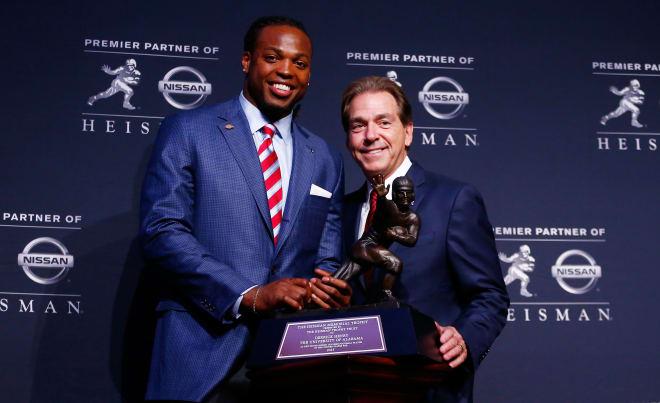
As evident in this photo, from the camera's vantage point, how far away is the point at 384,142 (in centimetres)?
249

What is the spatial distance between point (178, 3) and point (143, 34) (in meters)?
0.22

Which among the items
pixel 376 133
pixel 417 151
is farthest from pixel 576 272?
pixel 376 133

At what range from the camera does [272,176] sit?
2348 mm

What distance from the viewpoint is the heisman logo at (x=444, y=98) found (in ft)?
11.3

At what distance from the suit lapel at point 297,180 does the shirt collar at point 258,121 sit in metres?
0.03

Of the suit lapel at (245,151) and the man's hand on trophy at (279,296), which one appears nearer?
the man's hand on trophy at (279,296)

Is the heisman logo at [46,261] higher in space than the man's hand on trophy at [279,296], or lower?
higher

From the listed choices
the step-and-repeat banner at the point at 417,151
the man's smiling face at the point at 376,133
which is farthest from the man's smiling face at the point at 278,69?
the step-and-repeat banner at the point at 417,151

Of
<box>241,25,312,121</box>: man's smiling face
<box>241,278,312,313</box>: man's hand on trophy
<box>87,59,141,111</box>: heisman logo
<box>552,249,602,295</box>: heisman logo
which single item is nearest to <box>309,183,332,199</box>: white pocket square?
<box>241,25,312,121</box>: man's smiling face

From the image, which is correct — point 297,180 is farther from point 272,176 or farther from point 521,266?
point 521,266

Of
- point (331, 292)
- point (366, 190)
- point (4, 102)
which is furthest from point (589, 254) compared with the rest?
point (4, 102)

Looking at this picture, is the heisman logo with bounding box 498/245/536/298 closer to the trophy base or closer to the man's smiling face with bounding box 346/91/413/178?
the man's smiling face with bounding box 346/91/413/178

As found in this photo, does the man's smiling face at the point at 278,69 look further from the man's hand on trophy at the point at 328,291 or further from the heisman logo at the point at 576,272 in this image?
the heisman logo at the point at 576,272

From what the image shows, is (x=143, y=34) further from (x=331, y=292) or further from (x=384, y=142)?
(x=331, y=292)
